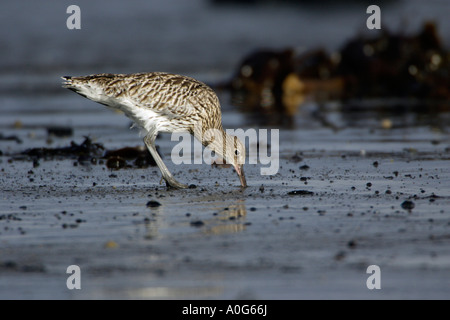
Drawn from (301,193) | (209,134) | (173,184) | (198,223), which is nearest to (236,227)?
(198,223)

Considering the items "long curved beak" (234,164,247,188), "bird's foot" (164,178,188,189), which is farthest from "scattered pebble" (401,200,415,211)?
"bird's foot" (164,178,188,189)

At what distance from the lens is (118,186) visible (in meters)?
8.88

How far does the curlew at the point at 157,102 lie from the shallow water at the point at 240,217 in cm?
56

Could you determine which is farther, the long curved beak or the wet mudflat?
the long curved beak

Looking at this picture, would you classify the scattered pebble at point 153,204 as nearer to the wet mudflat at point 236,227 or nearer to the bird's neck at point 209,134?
the wet mudflat at point 236,227

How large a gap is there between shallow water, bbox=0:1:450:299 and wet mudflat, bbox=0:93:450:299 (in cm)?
2

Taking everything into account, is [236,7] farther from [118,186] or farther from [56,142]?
[118,186]

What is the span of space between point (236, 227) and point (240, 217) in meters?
0.40

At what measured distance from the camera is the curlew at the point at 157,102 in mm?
9836

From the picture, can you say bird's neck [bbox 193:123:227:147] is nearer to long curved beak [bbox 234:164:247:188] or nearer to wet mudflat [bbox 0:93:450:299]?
wet mudflat [bbox 0:93:450:299]

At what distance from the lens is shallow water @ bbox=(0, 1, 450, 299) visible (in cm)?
540

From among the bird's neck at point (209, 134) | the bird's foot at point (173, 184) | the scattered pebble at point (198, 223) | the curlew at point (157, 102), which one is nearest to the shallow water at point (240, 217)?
the scattered pebble at point (198, 223)

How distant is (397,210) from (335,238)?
1.19 meters

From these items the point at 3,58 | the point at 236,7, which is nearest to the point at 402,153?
the point at 3,58
